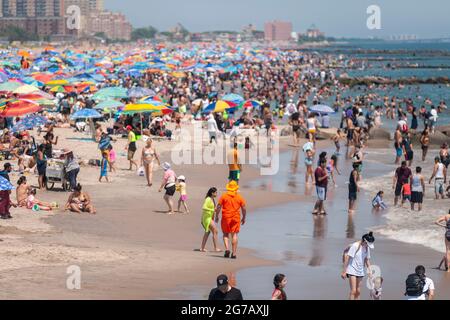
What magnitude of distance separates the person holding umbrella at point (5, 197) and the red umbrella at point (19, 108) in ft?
27.5

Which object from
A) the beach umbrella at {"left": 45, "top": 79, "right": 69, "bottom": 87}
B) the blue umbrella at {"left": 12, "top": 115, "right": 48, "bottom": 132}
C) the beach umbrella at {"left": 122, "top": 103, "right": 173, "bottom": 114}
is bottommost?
the blue umbrella at {"left": 12, "top": 115, "right": 48, "bottom": 132}

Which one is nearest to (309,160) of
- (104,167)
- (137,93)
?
(104,167)

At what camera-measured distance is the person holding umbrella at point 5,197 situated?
49.4 feet

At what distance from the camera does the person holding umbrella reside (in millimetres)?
15062

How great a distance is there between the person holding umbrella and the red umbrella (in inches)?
331

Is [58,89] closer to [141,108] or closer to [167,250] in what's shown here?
[141,108]

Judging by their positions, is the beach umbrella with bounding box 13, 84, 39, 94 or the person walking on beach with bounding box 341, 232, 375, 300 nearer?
the person walking on beach with bounding box 341, 232, 375, 300

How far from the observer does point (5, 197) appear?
50.2ft

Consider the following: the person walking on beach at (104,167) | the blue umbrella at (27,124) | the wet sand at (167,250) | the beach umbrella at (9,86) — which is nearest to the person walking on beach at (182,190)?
the wet sand at (167,250)

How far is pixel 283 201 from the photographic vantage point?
65.7ft

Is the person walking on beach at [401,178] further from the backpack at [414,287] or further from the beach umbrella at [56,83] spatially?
the beach umbrella at [56,83]

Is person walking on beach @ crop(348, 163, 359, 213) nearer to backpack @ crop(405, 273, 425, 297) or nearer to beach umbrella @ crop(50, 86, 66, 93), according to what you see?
backpack @ crop(405, 273, 425, 297)

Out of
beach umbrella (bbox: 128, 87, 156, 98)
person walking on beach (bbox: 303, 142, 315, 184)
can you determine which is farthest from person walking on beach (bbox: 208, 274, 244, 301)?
beach umbrella (bbox: 128, 87, 156, 98)
